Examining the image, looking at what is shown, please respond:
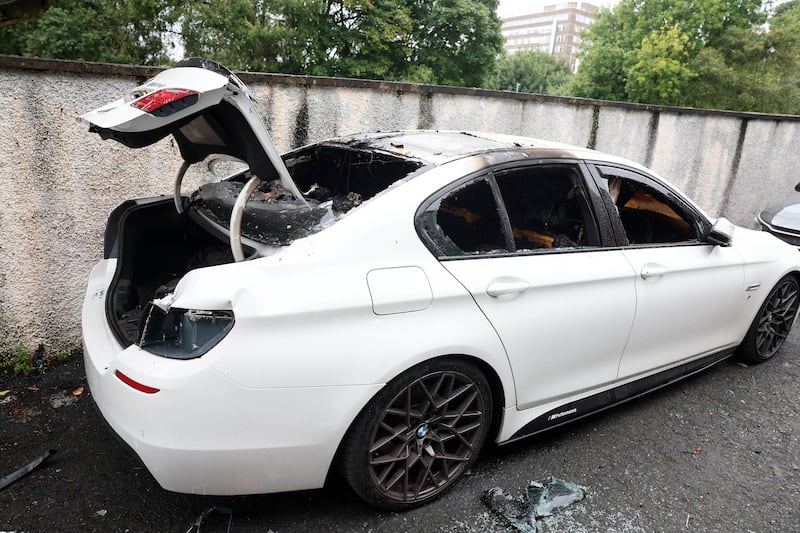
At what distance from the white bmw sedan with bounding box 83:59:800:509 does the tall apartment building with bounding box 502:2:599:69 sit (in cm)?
14875

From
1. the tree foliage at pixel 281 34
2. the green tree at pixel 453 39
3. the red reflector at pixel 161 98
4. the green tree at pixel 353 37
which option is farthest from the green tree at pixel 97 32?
the red reflector at pixel 161 98

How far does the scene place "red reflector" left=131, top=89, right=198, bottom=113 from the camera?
1768mm

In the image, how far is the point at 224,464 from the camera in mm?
1807

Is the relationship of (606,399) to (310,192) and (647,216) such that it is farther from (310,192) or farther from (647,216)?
(310,192)

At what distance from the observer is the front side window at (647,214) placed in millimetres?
2893

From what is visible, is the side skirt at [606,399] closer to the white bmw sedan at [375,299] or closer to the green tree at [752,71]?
the white bmw sedan at [375,299]

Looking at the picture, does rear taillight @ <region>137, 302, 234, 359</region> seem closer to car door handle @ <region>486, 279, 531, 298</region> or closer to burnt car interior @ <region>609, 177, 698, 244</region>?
car door handle @ <region>486, 279, 531, 298</region>

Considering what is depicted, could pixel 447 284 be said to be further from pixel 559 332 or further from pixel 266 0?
pixel 266 0

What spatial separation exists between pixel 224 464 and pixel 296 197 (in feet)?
3.54

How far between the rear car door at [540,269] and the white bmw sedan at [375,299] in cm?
1

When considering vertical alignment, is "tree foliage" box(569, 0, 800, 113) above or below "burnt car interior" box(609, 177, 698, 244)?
above

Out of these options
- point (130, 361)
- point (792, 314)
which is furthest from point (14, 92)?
point (792, 314)

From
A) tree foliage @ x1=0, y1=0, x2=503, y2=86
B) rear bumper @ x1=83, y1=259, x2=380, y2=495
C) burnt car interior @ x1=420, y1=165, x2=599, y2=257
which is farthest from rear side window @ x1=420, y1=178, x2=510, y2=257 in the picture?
tree foliage @ x1=0, y1=0, x2=503, y2=86

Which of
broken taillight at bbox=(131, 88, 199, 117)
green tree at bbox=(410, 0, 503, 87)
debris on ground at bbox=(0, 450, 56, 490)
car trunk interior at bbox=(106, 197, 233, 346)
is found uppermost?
green tree at bbox=(410, 0, 503, 87)
